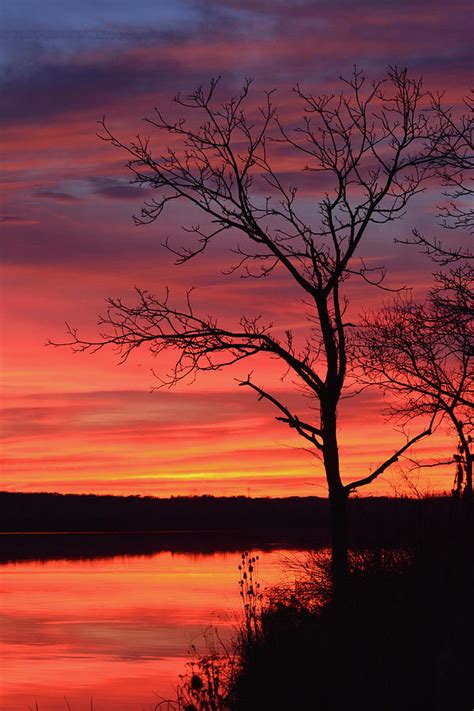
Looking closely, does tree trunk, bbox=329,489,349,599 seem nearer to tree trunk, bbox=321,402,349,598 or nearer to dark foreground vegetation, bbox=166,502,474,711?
tree trunk, bbox=321,402,349,598

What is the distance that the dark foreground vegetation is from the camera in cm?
1153

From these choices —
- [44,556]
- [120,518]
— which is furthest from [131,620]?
[120,518]

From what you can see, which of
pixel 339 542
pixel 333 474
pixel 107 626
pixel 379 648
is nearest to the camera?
pixel 379 648

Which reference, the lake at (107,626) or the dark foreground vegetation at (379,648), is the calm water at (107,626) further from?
the dark foreground vegetation at (379,648)

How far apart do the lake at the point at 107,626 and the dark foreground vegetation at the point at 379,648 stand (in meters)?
3.91

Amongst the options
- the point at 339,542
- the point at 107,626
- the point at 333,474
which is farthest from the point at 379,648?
the point at 107,626

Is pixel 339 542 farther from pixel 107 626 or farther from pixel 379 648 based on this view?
pixel 107 626

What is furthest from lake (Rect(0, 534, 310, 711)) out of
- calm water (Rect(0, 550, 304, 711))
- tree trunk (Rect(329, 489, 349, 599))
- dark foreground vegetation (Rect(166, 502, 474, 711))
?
dark foreground vegetation (Rect(166, 502, 474, 711))

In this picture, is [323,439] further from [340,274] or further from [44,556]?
[44,556]

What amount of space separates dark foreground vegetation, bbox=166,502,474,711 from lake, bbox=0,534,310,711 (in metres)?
3.91

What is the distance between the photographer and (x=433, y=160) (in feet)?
64.8

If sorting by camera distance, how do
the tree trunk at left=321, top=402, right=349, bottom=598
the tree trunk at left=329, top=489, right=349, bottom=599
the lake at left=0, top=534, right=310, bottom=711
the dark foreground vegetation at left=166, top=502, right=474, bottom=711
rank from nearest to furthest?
the dark foreground vegetation at left=166, top=502, right=474, bottom=711
the tree trunk at left=329, top=489, right=349, bottom=599
the tree trunk at left=321, top=402, right=349, bottom=598
the lake at left=0, top=534, right=310, bottom=711

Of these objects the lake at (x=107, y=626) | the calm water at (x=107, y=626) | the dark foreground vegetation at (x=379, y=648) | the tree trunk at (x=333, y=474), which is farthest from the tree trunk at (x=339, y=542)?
the calm water at (x=107, y=626)

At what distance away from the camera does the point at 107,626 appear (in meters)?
29.4
